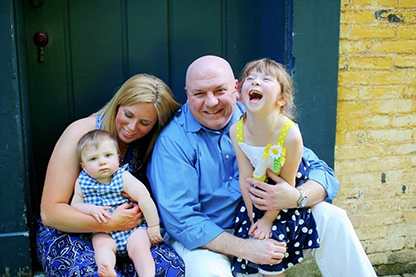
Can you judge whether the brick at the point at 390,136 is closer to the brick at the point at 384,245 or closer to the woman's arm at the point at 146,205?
the brick at the point at 384,245

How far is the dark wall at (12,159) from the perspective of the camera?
254 centimetres

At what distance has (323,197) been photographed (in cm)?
254

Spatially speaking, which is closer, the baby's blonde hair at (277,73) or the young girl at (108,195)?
the baby's blonde hair at (277,73)

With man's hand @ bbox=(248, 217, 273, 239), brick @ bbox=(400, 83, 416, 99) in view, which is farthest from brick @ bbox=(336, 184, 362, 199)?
man's hand @ bbox=(248, 217, 273, 239)

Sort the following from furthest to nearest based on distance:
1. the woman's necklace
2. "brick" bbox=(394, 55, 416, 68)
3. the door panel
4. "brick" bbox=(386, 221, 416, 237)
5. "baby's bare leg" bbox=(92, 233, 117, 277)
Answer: "brick" bbox=(386, 221, 416, 237)
"brick" bbox=(394, 55, 416, 68)
the door panel
the woman's necklace
"baby's bare leg" bbox=(92, 233, 117, 277)

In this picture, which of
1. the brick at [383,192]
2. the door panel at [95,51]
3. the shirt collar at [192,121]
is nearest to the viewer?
the shirt collar at [192,121]

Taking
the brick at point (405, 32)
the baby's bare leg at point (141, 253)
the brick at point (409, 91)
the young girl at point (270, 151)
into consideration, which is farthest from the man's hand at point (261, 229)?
the brick at point (405, 32)

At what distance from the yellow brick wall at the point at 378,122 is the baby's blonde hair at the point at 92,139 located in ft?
5.16

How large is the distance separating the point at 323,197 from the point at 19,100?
5.75 feet

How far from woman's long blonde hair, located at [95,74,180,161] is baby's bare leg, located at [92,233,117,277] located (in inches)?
22.8

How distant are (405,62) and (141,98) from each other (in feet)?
6.02

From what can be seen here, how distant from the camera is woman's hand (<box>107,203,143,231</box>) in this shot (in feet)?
7.81

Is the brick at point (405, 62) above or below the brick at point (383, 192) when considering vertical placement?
above

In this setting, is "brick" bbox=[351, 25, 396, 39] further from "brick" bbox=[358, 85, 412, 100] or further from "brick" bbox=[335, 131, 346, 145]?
"brick" bbox=[335, 131, 346, 145]
